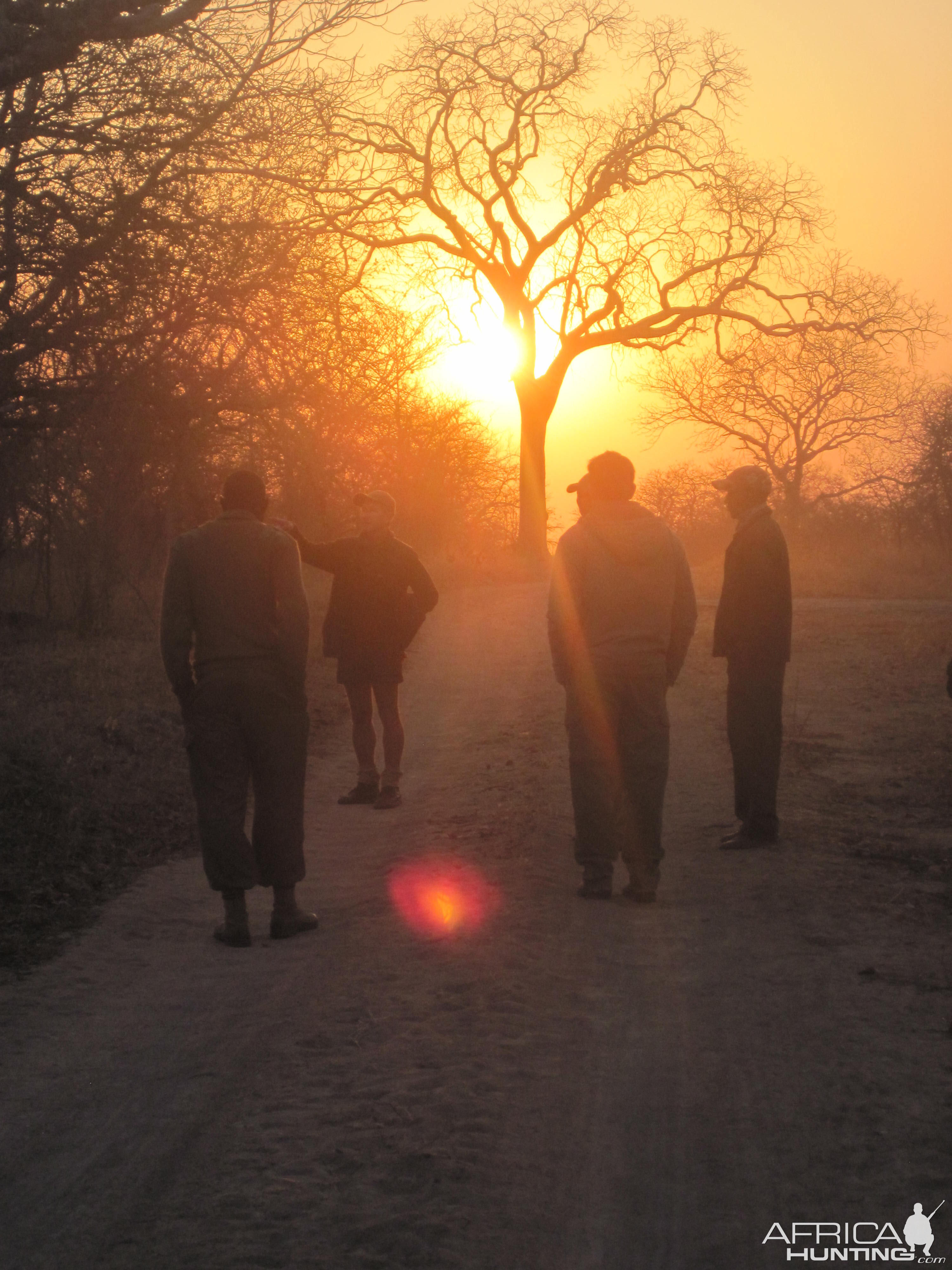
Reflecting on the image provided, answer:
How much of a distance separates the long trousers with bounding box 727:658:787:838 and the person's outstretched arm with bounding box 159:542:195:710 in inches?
119

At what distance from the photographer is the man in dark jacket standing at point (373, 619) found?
823 centimetres

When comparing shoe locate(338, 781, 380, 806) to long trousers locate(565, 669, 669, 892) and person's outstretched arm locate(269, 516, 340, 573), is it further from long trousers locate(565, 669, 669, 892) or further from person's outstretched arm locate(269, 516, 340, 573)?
long trousers locate(565, 669, 669, 892)

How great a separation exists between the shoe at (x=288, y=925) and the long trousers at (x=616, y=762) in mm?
1372

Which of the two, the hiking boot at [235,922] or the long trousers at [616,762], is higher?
the long trousers at [616,762]

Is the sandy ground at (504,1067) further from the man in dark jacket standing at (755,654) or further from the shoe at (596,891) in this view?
the man in dark jacket standing at (755,654)

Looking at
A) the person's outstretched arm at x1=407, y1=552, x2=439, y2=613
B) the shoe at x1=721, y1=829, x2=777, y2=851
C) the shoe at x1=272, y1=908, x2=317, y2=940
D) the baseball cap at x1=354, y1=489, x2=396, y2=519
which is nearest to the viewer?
the shoe at x1=272, y1=908, x2=317, y2=940

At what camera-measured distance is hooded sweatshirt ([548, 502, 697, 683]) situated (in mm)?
5875

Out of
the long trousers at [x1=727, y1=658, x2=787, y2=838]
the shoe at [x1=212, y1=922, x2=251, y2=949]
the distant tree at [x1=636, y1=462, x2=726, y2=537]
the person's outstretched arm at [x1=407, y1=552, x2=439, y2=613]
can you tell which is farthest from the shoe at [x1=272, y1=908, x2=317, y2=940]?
the distant tree at [x1=636, y1=462, x2=726, y2=537]

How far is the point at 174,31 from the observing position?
8.60 m

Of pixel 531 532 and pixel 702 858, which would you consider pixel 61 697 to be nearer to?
pixel 702 858

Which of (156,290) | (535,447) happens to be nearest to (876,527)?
(535,447)

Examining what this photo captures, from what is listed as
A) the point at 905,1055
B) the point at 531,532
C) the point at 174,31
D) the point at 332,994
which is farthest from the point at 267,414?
the point at 531,532

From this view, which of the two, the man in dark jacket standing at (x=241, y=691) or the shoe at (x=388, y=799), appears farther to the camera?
the shoe at (x=388, y=799)

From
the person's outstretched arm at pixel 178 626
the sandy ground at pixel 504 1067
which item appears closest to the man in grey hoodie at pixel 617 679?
the sandy ground at pixel 504 1067
